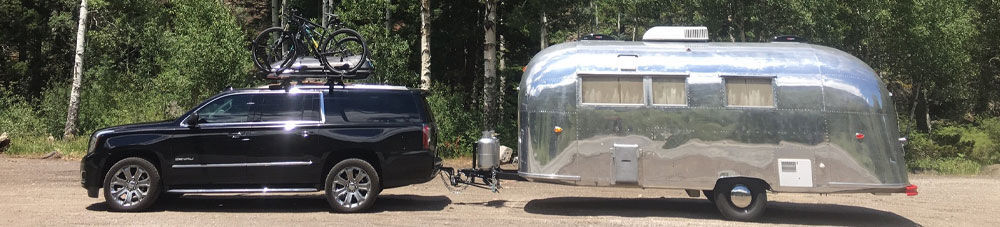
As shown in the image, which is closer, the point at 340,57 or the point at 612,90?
the point at 612,90

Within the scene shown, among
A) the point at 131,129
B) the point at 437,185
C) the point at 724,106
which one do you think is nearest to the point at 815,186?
the point at 724,106

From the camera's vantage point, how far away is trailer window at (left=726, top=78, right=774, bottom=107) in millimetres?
9797

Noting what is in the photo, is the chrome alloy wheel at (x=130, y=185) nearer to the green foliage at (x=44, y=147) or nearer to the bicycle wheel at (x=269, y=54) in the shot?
the bicycle wheel at (x=269, y=54)

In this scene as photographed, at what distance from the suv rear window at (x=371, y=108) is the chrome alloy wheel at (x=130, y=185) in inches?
97.9

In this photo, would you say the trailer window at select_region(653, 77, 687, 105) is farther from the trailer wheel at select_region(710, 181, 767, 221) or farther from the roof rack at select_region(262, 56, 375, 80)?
the roof rack at select_region(262, 56, 375, 80)

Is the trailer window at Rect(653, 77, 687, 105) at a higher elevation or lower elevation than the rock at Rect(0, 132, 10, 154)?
higher

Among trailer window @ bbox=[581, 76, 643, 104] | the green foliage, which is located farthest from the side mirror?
the green foliage

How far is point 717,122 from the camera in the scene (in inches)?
387

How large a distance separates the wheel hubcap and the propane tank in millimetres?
3123

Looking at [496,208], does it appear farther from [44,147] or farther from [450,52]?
[450,52]

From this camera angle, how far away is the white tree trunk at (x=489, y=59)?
63.1 feet

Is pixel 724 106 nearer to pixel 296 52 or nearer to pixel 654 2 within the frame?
pixel 296 52

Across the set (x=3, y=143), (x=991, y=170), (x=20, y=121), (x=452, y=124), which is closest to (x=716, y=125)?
(x=452, y=124)

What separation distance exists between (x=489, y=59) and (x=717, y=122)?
396 inches
